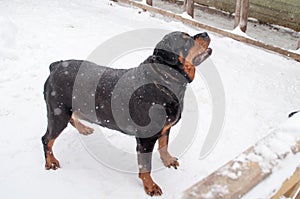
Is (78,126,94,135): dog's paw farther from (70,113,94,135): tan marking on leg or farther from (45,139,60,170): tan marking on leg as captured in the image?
(45,139,60,170): tan marking on leg

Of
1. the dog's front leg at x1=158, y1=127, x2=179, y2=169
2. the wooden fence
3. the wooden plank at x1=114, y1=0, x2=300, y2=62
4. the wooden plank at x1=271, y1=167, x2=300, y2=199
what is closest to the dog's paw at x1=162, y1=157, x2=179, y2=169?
the dog's front leg at x1=158, y1=127, x2=179, y2=169

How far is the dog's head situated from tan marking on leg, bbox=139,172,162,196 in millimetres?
1055

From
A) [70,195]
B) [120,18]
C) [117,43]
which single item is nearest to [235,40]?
[117,43]

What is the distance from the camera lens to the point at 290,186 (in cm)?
159

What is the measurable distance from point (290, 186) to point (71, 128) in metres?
3.02

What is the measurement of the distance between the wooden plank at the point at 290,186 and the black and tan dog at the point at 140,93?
1299 mm

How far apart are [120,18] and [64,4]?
1848 millimetres

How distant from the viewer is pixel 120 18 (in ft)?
26.7

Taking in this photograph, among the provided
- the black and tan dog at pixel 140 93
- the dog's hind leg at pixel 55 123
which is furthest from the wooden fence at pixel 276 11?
the dog's hind leg at pixel 55 123

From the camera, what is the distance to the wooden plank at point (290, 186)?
4.92 ft

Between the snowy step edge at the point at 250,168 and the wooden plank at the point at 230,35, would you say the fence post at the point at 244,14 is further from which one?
the snowy step edge at the point at 250,168

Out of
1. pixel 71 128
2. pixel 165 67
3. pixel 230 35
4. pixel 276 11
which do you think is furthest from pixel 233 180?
pixel 276 11

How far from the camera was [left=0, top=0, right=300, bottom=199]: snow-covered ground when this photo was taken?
130 inches

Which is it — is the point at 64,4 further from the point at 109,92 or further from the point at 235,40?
the point at 109,92
